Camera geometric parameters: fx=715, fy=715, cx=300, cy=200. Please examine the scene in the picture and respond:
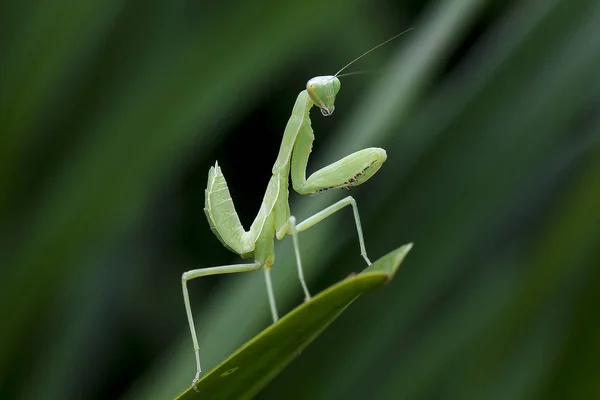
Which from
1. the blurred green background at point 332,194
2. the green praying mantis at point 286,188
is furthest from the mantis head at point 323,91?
the blurred green background at point 332,194

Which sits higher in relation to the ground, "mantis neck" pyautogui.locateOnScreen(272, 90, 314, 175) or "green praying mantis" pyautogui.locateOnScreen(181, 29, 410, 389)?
"mantis neck" pyautogui.locateOnScreen(272, 90, 314, 175)

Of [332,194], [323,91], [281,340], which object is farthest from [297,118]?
[281,340]

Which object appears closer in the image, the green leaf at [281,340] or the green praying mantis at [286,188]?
the green leaf at [281,340]

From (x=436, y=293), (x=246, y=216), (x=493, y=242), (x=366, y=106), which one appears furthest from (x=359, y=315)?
(x=246, y=216)

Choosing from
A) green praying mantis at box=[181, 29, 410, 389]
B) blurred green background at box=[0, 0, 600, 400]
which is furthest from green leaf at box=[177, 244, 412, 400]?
blurred green background at box=[0, 0, 600, 400]

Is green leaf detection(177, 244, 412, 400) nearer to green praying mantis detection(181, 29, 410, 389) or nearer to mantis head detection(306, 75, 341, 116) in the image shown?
green praying mantis detection(181, 29, 410, 389)

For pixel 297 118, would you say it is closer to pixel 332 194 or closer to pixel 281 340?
pixel 332 194

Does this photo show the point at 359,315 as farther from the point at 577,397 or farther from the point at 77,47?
the point at 77,47

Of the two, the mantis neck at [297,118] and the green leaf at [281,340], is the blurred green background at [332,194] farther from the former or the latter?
the green leaf at [281,340]
